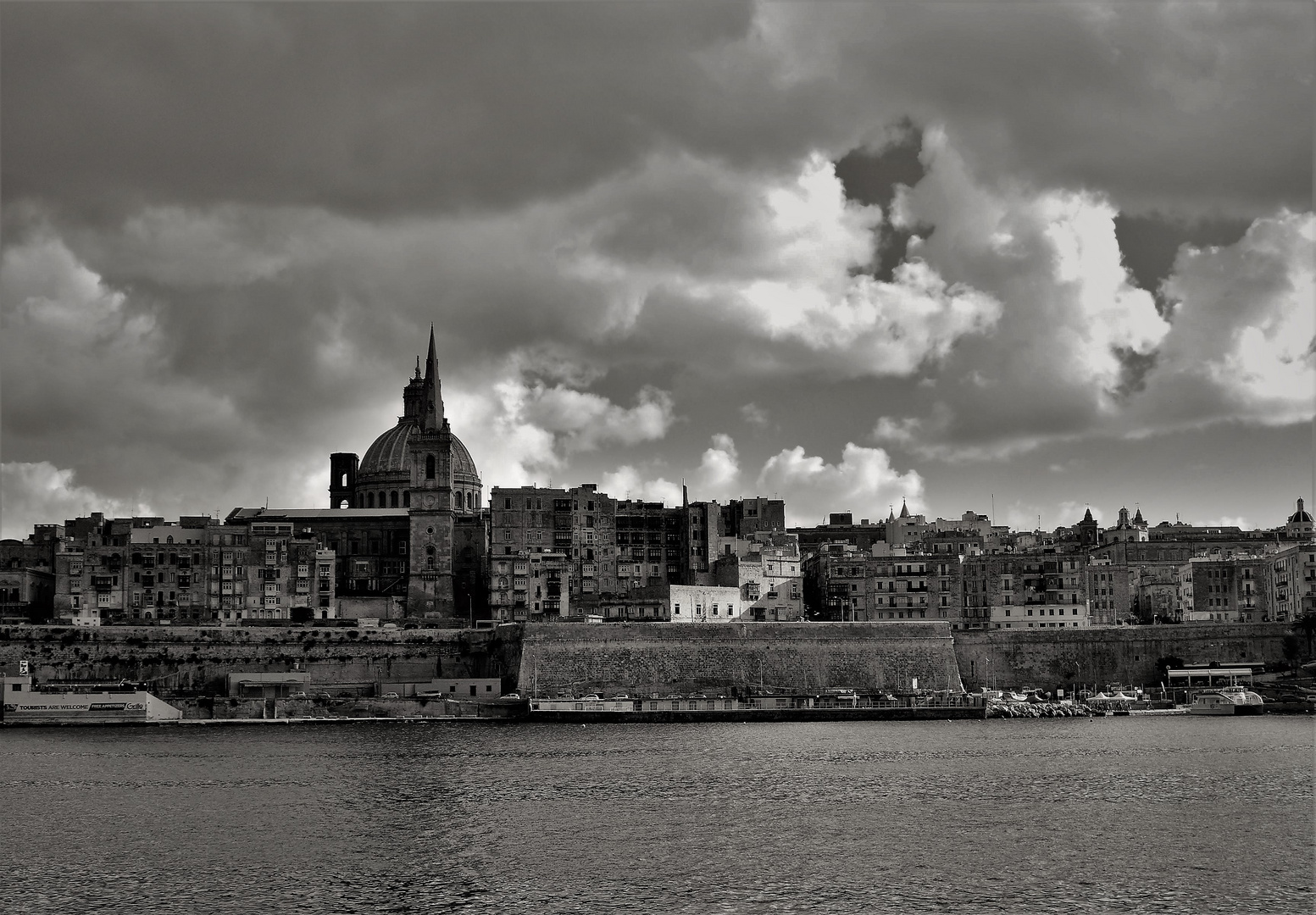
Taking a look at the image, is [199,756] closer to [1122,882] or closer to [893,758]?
[893,758]

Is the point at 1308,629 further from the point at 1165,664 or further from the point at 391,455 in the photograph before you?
the point at 391,455

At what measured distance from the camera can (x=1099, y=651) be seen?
87250mm

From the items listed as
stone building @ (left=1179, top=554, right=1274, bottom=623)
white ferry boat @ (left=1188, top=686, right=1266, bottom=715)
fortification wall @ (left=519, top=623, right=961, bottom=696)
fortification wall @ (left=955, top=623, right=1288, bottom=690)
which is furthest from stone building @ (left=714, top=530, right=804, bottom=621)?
white ferry boat @ (left=1188, top=686, right=1266, bottom=715)

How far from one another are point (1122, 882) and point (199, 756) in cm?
3603

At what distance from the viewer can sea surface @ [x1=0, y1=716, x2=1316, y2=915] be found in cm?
3158

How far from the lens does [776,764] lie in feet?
178

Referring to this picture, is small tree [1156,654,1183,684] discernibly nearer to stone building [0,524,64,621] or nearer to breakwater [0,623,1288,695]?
breakwater [0,623,1288,695]

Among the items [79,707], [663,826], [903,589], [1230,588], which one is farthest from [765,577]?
[663,826]

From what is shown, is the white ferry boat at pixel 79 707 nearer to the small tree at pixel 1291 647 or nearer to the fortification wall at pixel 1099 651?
the fortification wall at pixel 1099 651

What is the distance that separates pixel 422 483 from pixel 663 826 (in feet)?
218

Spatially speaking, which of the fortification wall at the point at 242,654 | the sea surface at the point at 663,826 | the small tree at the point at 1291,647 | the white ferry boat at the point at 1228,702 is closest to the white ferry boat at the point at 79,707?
the fortification wall at the point at 242,654

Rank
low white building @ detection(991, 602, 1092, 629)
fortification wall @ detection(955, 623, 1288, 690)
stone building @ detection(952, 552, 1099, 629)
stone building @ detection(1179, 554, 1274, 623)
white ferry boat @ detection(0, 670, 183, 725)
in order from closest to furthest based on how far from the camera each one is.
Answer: white ferry boat @ detection(0, 670, 183, 725) → fortification wall @ detection(955, 623, 1288, 690) → low white building @ detection(991, 602, 1092, 629) → stone building @ detection(952, 552, 1099, 629) → stone building @ detection(1179, 554, 1274, 623)

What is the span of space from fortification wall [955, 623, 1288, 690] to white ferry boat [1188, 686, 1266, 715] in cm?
595

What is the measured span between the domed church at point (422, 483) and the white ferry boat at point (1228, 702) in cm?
4480
